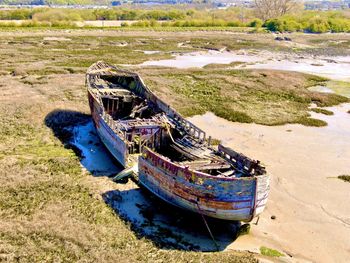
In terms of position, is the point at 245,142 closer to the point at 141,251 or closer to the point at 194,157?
the point at 194,157

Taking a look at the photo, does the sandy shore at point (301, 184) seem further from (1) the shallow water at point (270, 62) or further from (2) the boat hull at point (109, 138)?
(1) the shallow water at point (270, 62)

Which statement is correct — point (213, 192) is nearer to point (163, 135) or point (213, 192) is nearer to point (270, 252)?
point (270, 252)

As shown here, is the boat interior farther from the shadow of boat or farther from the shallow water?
the shallow water

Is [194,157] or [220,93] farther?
[220,93]

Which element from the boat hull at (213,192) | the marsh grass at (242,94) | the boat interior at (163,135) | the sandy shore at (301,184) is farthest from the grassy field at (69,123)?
the boat interior at (163,135)

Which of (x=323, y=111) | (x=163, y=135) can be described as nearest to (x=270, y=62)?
(x=323, y=111)

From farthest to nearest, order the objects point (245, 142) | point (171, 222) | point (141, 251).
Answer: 1. point (245, 142)
2. point (171, 222)
3. point (141, 251)

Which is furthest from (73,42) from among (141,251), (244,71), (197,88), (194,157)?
(141,251)
